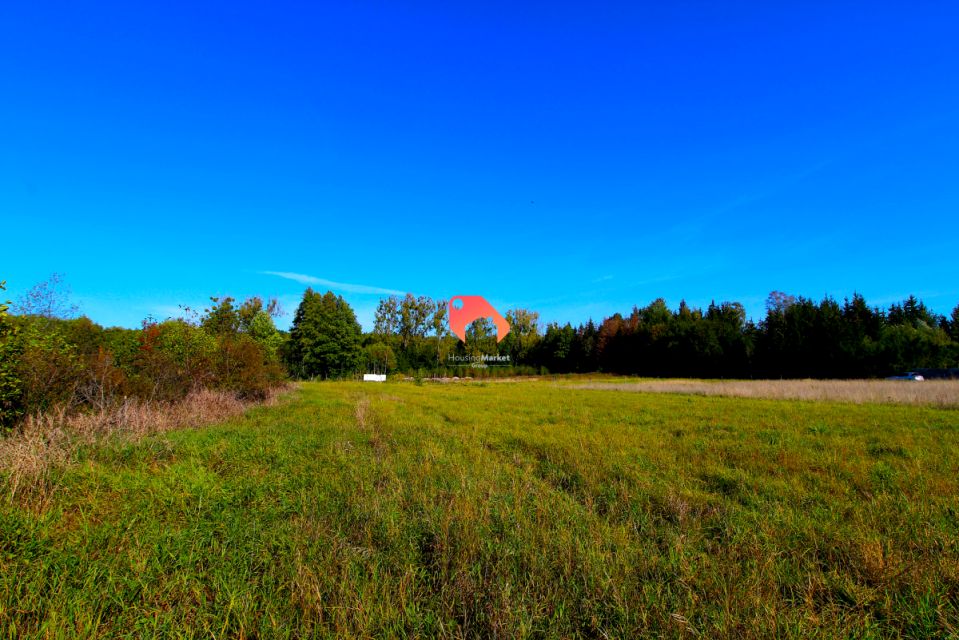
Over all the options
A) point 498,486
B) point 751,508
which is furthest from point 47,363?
point 751,508

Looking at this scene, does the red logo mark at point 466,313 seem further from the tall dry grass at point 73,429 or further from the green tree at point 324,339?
the tall dry grass at point 73,429

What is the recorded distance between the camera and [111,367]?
1035 cm

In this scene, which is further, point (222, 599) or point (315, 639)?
point (222, 599)

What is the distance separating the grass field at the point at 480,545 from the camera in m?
2.72

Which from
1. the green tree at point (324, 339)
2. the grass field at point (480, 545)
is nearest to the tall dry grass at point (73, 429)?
the grass field at point (480, 545)

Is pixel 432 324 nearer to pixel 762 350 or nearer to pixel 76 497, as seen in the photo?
pixel 762 350

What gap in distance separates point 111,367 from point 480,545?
11552 millimetres

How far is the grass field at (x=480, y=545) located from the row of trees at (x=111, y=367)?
2723mm

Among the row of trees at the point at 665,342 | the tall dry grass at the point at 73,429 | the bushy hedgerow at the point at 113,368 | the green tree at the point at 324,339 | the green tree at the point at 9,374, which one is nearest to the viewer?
the tall dry grass at the point at 73,429

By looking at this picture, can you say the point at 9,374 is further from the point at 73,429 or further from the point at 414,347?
the point at 414,347

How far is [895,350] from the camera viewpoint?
39.9 meters

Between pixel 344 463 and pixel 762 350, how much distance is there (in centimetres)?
5647

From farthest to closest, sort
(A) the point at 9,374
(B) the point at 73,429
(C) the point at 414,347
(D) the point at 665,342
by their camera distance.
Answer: (C) the point at 414,347, (D) the point at 665,342, (B) the point at 73,429, (A) the point at 9,374

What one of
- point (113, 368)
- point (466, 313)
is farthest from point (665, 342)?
point (113, 368)
